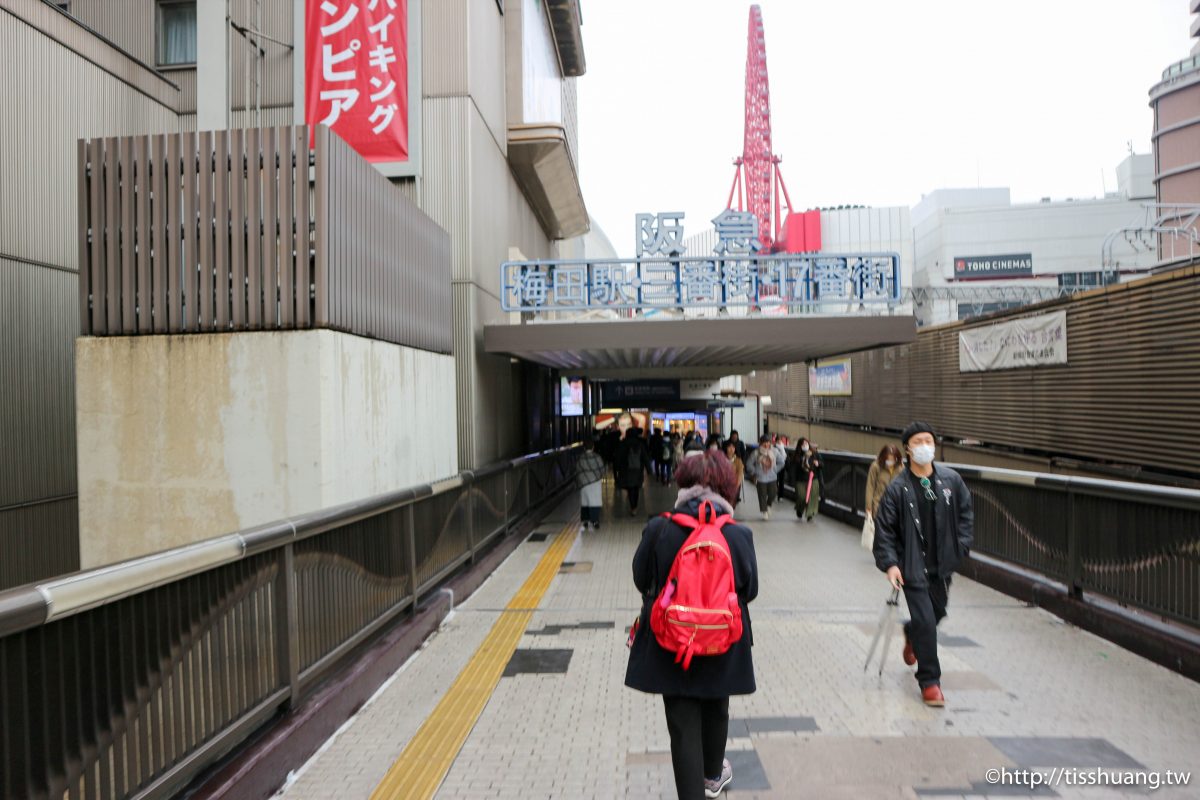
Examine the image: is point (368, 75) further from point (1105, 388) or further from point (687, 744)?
point (1105, 388)

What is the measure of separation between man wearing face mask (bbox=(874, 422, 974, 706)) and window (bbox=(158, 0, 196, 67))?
11.4 metres

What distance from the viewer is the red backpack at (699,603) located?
9.57 ft

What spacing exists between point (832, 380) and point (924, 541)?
2190 cm

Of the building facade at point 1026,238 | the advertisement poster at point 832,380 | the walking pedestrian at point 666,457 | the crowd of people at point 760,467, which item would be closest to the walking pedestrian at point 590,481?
the crowd of people at point 760,467

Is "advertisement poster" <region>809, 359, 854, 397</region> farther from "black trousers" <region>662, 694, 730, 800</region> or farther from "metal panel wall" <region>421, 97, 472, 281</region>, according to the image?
"black trousers" <region>662, 694, 730, 800</region>

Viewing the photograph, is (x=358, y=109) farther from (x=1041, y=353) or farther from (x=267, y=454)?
(x=1041, y=353)

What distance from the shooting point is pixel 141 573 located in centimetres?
297

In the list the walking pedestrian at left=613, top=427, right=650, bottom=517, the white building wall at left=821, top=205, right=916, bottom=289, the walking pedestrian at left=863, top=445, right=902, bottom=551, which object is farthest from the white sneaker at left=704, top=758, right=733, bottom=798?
the white building wall at left=821, top=205, right=916, bottom=289

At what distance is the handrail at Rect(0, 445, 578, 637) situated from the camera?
242 centimetres

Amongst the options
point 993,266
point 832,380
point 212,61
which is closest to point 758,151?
point 993,266

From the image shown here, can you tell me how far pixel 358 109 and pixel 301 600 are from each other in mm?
7915

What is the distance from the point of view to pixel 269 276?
605 cm

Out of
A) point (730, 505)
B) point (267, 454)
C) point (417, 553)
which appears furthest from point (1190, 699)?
point (267, 454)

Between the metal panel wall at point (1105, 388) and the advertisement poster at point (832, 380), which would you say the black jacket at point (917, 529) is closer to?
the metal panel wall at point (1105, 388)
